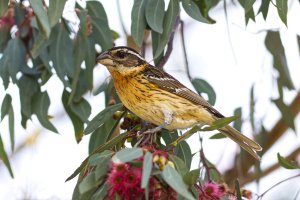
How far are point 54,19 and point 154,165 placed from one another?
3.59 feet

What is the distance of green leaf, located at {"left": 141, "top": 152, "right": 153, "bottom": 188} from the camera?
3.36 m

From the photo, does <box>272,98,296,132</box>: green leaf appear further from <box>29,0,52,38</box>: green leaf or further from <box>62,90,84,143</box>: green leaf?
<box>29,0,52,38</box>: green leaf

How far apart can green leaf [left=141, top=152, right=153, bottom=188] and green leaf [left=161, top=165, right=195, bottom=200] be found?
0.27ft

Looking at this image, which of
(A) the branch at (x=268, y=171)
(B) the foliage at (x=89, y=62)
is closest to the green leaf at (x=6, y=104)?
(B) the foliage at (x=89, y=62)

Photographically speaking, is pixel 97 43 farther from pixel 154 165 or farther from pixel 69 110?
pixel 154 165

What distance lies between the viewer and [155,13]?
15.3 feet

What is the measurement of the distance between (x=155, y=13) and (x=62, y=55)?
974 mm

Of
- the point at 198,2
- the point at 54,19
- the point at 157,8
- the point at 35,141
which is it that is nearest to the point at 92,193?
the point at 54,19

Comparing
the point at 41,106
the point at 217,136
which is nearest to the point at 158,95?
the point at 217,136

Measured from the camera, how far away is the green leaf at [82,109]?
544cm

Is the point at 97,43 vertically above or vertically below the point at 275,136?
above

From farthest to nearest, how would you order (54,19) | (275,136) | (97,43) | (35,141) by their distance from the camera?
(35,141) < (275,136) < (97,43) < (54,19)

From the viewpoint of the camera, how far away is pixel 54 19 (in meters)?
4.27

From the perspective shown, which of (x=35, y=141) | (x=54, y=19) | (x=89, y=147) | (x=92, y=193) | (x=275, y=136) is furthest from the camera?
(x=35, y=141)
